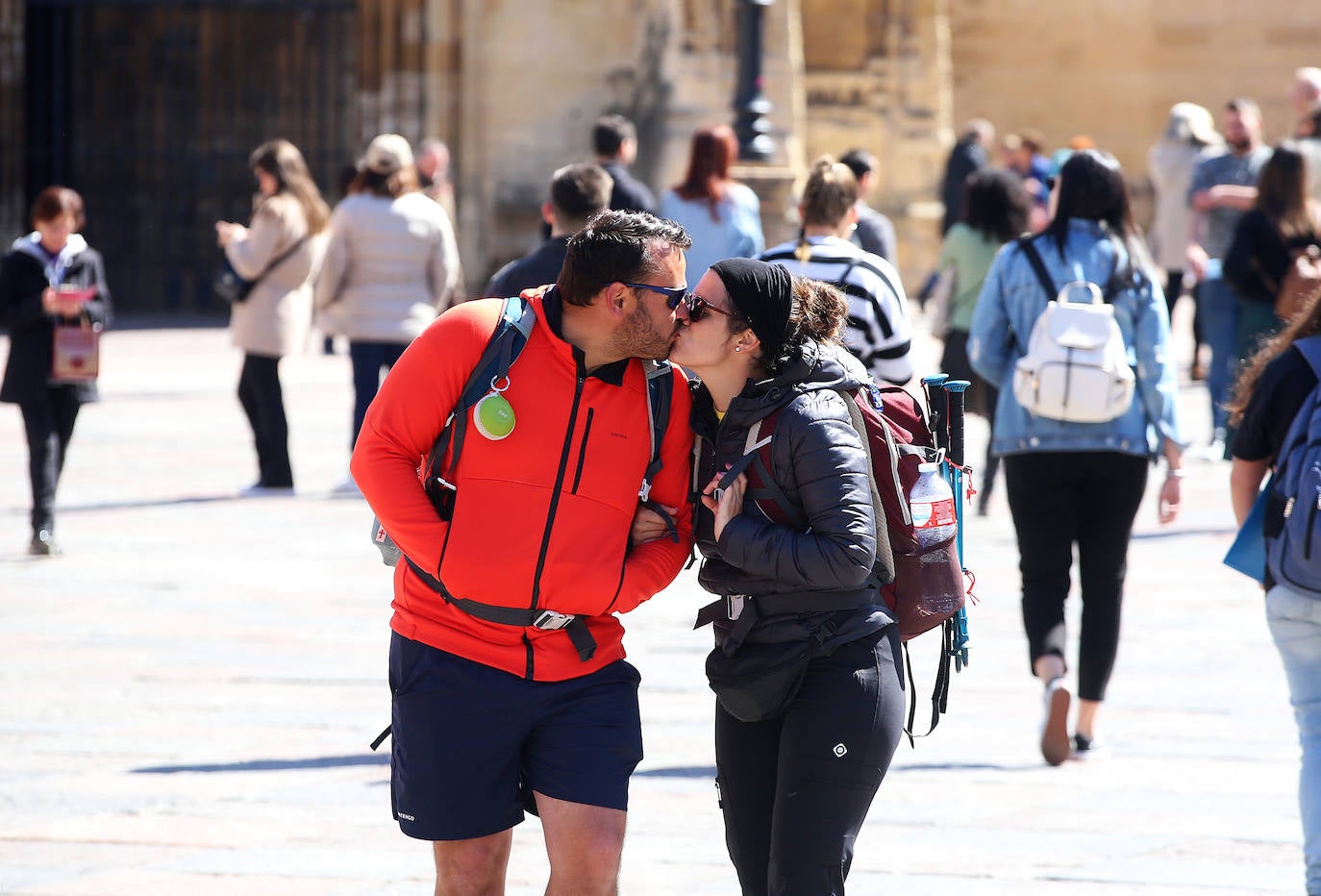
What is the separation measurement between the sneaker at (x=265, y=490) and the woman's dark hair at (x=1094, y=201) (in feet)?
18.2

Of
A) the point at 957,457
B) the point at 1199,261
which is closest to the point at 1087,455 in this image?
the point at 957,457

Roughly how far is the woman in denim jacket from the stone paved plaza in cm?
37

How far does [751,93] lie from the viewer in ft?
45.1

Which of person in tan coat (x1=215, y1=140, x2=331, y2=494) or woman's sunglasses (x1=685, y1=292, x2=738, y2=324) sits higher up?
woman's sunglasses (x1=685, y1=292, x2=738, y2=324)

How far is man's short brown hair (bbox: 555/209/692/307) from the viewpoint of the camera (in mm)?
3547

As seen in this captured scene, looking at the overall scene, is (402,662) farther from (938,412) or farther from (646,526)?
(938,412)

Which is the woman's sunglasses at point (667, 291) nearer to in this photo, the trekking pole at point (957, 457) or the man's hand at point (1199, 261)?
the trekking pole at point (957, 457)

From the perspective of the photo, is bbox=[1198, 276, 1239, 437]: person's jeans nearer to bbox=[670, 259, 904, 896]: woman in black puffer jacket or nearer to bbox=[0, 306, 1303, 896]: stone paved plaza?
bbox=[0, 306, 1303, 896]: stone paved plaza

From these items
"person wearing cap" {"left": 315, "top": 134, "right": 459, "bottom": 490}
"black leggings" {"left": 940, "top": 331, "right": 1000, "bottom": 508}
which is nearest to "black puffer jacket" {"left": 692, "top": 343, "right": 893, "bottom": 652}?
"black leggings" {"left": 940, "top": 331, "right": 1000, "bottom": 508}

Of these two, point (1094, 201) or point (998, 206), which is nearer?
point (1094, 201)

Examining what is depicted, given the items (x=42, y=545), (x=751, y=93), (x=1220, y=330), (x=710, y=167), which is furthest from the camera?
(x=751, y=93)

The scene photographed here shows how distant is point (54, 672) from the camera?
22.1ft

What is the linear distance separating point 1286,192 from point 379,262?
4.47 metres

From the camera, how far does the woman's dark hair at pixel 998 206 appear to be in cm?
946
